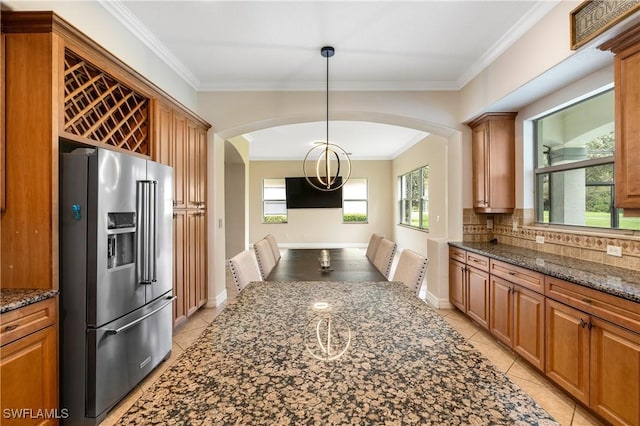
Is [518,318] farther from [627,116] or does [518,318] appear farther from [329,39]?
[329,39]

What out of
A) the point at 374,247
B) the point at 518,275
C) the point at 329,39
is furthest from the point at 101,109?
the point at 518,275

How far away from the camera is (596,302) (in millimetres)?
1724

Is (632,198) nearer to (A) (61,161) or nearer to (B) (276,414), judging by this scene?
(B) (276,414)

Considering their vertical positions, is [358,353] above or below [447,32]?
below

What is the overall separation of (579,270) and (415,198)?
4938 millimetres

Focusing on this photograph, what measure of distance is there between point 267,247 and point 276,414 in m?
2.64

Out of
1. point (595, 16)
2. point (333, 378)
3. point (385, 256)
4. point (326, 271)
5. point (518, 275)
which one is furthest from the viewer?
point (385, 256)

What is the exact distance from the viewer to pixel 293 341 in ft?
3.28

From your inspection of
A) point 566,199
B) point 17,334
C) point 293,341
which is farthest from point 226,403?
point 566,199

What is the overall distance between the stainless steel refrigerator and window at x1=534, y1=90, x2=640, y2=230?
3541mm

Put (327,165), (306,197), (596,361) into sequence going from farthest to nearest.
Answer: (306,197) < (327,165) < (596,361)

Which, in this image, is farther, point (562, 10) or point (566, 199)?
point (566, 199)

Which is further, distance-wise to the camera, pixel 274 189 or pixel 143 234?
pixel 274 189

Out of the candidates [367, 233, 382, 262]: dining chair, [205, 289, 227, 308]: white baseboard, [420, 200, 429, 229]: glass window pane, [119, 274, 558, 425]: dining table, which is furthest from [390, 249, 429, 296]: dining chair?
[420, 200, 429, 229]: glass window pane
